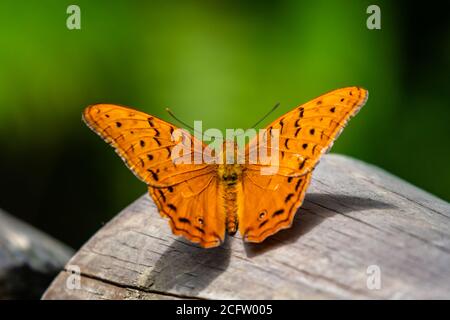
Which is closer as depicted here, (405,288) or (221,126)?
(405,288)

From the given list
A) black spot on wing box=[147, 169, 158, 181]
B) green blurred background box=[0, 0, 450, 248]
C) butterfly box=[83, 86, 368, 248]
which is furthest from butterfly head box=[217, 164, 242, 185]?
green blurred background box=[0, 0, 450, 248]

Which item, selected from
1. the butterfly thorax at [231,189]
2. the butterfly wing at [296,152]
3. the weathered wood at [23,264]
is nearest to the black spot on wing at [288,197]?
the butterfly wing at [296,152]

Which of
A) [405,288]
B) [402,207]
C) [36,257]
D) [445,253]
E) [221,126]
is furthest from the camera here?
[221,126]

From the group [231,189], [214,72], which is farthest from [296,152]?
[214,72]

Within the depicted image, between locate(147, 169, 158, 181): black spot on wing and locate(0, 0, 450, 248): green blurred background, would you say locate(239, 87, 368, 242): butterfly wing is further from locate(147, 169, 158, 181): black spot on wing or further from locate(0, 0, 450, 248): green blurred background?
locate(0, 0, 450, 248): green blurred background

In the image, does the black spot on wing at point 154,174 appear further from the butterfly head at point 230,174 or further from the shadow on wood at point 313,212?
the shadow on wood at point 313,212

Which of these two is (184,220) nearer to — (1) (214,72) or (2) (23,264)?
(2) (23,264)

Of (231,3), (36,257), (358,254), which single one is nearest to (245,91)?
(231,3)
